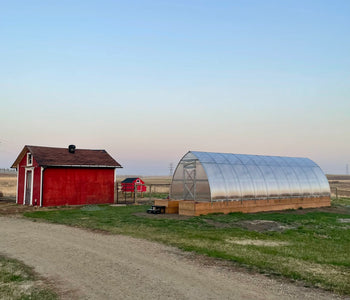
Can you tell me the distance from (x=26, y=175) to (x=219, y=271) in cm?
2628

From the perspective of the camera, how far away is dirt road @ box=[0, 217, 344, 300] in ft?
24.7

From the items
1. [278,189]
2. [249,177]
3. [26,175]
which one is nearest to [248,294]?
[249,177]

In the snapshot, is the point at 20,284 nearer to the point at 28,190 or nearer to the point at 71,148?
the point at 28,190

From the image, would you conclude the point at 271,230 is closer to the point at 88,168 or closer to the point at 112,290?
the point at 112,290

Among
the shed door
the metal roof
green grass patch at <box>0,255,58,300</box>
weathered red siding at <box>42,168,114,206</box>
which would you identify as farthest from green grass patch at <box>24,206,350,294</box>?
the shed door

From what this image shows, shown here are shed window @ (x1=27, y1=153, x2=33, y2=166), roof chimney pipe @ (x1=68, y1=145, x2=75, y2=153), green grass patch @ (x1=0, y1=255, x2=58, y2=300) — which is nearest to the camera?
green grass patch @ (x1=0, y1=255, x2=58, y2=300)

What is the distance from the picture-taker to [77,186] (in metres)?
30.5

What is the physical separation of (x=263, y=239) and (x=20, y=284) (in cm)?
955

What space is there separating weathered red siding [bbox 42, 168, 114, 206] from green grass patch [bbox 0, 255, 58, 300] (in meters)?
19.7

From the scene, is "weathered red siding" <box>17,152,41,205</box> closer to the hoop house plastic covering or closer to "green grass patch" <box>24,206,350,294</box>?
"green grass patch" <box>24,206,350,294</box>

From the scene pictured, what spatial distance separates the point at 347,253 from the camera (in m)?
11.8

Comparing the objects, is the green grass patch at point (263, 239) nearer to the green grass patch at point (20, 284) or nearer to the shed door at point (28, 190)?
the green grass patch at point (20, 284)

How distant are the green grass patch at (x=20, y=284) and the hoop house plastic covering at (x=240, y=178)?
15.1 m

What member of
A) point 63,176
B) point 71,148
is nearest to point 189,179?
point 63,176
